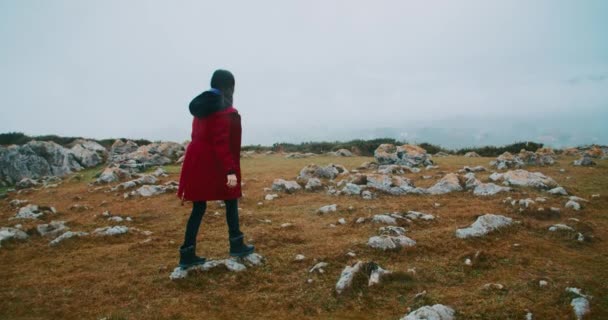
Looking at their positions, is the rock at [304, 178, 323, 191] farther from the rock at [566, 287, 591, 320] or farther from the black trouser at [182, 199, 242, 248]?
the rock at [566, 287, 591, 320]

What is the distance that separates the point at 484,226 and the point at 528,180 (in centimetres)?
597

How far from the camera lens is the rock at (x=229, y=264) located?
7.23 m

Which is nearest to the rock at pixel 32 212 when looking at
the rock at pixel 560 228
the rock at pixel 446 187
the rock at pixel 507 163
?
the rock at pixel 446 187

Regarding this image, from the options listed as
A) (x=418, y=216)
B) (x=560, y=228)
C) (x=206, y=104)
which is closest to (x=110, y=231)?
(x=206, y=104)

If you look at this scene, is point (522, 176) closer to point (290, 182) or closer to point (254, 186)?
point (290, 182)

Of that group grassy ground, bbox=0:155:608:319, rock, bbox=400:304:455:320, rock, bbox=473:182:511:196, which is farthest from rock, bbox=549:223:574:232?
rock, bbox=400:304:455:320

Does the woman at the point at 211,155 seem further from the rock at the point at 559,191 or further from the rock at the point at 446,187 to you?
the rock at the point at 559,191

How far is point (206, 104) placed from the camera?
7285 millimetres

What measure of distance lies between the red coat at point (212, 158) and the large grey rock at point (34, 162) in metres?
21.9

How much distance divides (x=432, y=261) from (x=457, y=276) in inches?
28.1

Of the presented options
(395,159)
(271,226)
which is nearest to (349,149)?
(395,159)

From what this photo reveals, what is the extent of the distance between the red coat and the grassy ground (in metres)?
1.41

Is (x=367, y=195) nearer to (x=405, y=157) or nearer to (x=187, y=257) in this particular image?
(x=187, y=257)

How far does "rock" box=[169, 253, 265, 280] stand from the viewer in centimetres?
723
